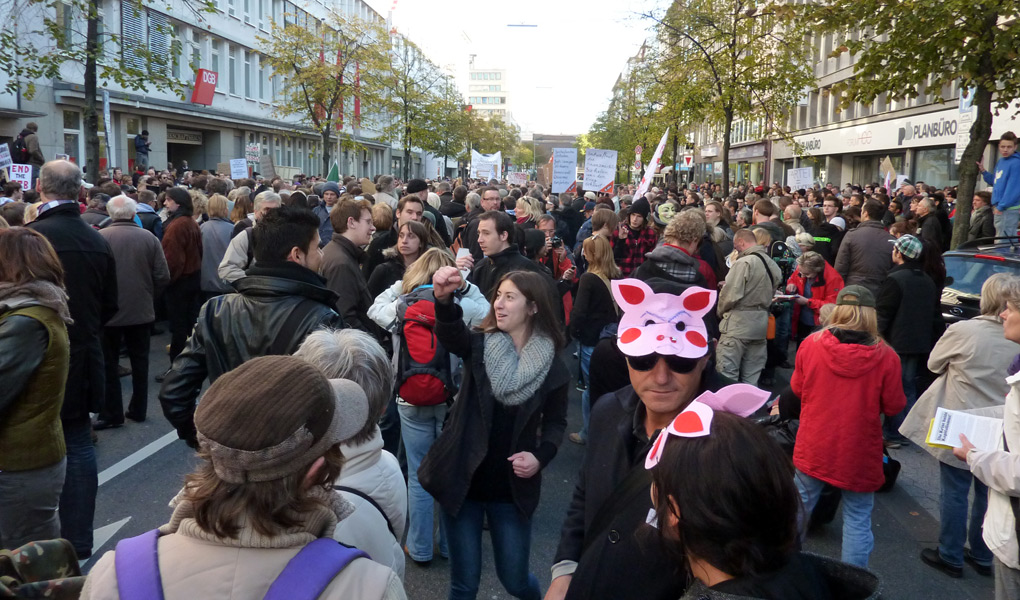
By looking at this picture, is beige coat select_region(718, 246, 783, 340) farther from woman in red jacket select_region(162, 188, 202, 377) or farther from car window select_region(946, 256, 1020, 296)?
woman in red jacket select_region(162, 188, 202, 377)

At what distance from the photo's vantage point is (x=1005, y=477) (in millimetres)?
3195

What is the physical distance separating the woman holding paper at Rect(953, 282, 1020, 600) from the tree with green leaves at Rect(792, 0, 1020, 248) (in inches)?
304

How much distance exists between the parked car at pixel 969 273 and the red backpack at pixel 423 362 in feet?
17.7

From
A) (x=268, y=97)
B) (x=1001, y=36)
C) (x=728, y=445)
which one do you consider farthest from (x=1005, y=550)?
(x=268, y=97)

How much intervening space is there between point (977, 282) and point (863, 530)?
4381 millimetres

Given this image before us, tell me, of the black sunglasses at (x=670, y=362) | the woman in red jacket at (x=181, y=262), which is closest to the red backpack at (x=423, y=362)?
the black sunglasses at (x=670, y=362)

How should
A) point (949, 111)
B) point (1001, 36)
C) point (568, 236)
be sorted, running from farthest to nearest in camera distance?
point (949, 111) → point (568, 236) → point (1001, 36)

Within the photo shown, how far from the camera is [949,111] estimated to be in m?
25.0

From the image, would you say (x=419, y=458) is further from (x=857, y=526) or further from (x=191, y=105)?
(x=191, y=105)

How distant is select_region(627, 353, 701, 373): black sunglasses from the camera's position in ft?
8.10

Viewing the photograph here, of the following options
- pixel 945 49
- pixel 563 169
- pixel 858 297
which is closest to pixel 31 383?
pixel 858 297

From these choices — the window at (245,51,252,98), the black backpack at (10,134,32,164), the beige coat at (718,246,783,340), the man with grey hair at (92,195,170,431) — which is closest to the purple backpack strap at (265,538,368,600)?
the man with grey hair at (92,195,170,431)

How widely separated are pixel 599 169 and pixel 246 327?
13.2m

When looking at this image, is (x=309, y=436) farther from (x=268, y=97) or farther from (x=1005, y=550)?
(x=268, y=97)
